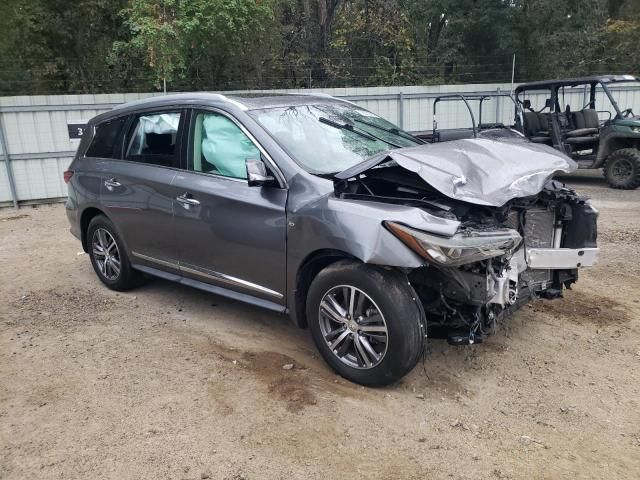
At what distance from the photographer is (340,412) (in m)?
3.48

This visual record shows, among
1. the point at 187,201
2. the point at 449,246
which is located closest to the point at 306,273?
the point at 449,246

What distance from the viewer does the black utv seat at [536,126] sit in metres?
11.7

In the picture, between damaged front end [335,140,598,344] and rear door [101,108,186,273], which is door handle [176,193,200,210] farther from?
damaged front end [335,140,598,344]

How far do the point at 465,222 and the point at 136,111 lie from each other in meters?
3.35

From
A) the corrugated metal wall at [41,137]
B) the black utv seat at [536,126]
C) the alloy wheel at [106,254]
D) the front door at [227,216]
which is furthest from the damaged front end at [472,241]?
the corrugated metal wall at [41,137]

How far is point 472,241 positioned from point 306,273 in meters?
1.16

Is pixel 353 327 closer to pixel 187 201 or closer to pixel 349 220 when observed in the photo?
pixel 349 220

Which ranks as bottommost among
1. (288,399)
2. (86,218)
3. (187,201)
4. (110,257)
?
(288,399)

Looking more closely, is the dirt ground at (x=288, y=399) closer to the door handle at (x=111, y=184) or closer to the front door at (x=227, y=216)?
A: the front door at (x=227, y=216)

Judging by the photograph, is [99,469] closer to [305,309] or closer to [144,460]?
[144,460]

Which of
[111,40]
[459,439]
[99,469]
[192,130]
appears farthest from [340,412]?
[111,40]

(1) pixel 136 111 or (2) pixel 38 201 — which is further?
(2) pixel 38 201

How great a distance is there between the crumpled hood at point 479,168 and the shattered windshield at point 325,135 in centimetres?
52

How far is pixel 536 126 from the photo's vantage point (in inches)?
468
